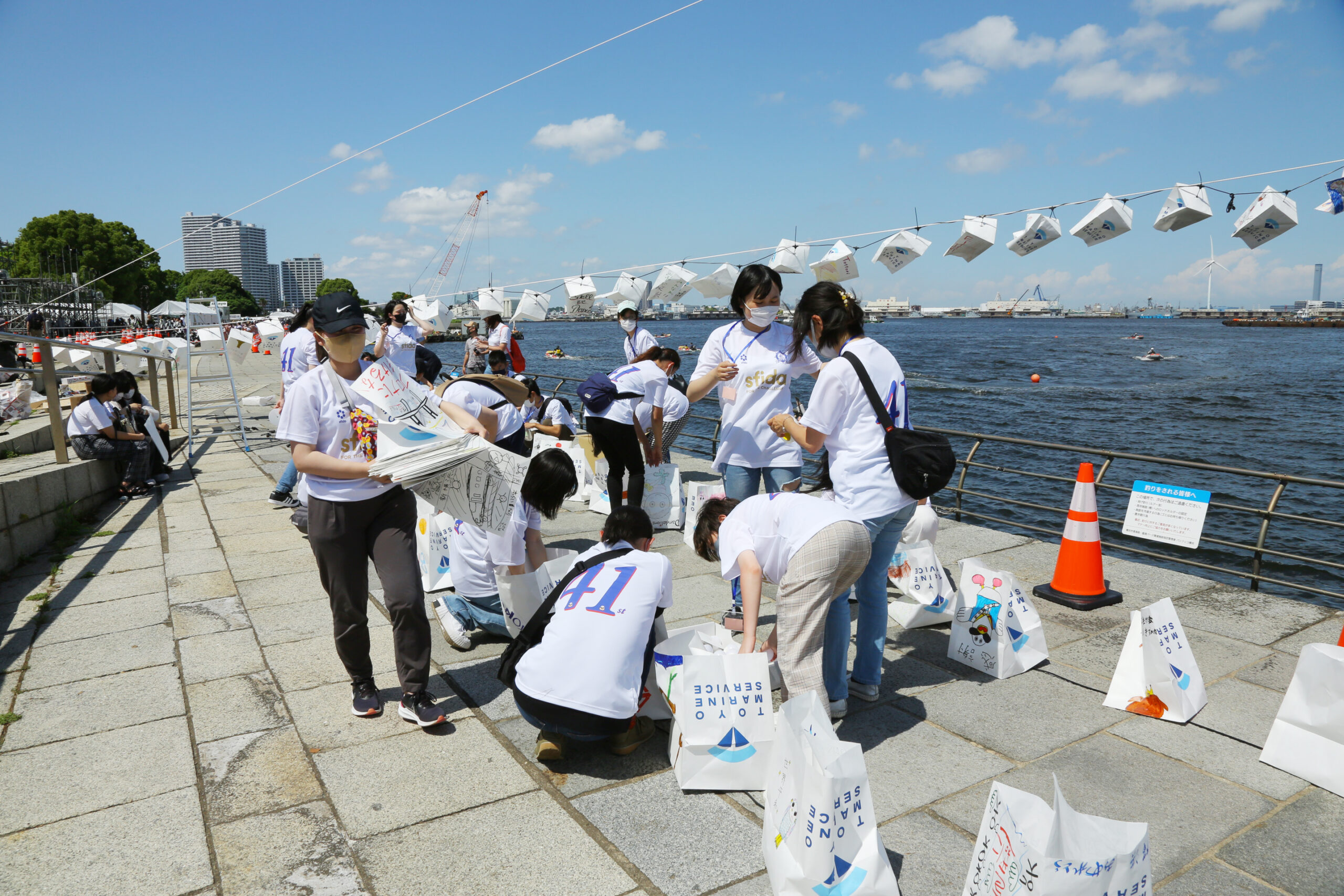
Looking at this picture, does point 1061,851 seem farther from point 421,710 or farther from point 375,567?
point 375,567

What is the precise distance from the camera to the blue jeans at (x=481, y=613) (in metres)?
4.40

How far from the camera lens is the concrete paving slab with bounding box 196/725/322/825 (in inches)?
114

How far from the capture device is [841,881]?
2.22m

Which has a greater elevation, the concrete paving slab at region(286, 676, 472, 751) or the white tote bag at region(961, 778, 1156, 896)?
the white tote bag at region(961, 778, 1156, 896)

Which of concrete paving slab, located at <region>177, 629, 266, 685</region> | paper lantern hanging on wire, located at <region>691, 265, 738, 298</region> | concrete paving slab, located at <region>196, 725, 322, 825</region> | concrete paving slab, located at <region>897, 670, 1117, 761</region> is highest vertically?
paper lantern hanging on wire, located at <region>691, 265, 738, 298</region>

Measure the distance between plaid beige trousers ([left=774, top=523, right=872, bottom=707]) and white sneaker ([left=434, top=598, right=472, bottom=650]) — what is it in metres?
1.97

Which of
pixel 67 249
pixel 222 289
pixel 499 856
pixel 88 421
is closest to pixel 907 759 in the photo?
pixel 499 856

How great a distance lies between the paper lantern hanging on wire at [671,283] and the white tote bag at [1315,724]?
9287 millimetres

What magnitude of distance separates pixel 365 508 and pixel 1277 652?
472 centimetres

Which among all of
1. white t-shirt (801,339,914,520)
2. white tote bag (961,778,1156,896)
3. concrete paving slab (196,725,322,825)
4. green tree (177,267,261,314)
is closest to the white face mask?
white t-shirt (801,339,914,520)

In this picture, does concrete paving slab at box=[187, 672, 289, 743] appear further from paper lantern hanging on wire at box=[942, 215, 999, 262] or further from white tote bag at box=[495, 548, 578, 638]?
paper lantern hanging on wire at box=[942, 215, 999, 262]

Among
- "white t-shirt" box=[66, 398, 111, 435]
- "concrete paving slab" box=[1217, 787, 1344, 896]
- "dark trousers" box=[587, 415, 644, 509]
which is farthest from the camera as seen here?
"white t-shirt" box=[66, 398, 111, 435]

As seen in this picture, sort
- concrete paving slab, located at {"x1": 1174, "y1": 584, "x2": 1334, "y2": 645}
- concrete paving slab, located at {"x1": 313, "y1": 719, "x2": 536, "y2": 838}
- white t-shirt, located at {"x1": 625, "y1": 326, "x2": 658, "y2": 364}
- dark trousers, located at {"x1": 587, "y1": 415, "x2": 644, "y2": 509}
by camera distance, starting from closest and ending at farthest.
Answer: concrete paving slab, located at {"x1": 313, "y1": 719, "x2": 536, "y2": 838} → concrete paving slab, located at {"x1": 1174, "y1": 584, "x2": 1334, "y2": 645} → dark trousers, located at {"x1": 587, "y1": 415, "x2": 644, "y2": 509} → white t-shirt, located at {"x1": 625, "y1": 326, "x2": 658, "y2": 364}

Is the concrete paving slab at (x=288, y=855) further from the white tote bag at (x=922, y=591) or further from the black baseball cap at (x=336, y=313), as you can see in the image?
the white tote bag at (x=922, y=591)
